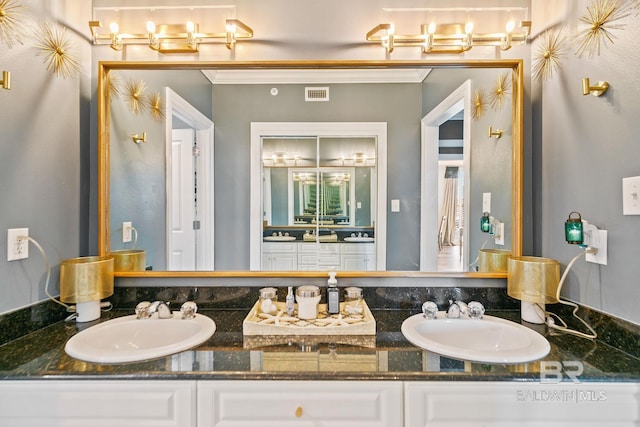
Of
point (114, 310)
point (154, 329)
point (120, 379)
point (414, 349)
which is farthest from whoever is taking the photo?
point (114, 310)

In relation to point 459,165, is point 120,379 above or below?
below

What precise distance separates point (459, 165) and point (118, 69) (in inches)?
66.6

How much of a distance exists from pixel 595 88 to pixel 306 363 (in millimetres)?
1406

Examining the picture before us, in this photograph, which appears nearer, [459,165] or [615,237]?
[615,237]

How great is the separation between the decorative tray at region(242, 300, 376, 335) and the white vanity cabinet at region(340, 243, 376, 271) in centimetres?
25

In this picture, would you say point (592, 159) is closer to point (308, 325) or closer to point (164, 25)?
point (308, 325)

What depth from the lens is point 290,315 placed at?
4.26 feet

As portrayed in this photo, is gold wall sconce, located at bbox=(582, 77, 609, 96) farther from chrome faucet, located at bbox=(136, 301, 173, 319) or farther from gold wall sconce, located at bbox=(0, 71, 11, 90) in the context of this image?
gold wall sconce, located at bbox=(0, 71, 11, 90)

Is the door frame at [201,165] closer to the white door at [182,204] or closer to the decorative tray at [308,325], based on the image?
the white door at [182,204]
